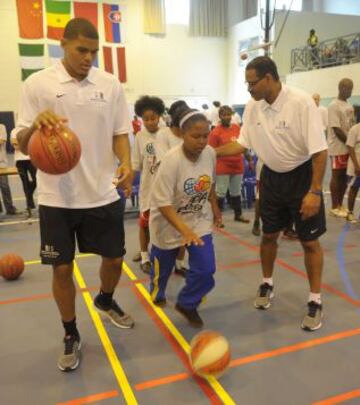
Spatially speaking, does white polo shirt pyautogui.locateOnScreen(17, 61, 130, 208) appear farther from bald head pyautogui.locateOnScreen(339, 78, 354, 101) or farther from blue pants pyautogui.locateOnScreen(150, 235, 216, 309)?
bald head pyautogui.locateOnScreen(339, 78, 354, 101)

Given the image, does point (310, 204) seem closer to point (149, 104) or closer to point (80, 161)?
point (80, 161)

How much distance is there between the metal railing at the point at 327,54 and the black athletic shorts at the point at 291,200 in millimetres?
11566

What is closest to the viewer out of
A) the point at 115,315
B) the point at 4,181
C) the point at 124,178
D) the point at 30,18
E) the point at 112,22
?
the point at 124,178

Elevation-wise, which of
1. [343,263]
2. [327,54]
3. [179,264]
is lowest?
[343,263]

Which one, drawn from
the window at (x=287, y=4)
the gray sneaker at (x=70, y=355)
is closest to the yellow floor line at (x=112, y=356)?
the gray sneaker at (x=70, y=355)

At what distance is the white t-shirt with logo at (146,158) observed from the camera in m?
3.86

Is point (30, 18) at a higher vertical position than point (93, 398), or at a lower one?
higher

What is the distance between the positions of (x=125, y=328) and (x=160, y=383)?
717 mm

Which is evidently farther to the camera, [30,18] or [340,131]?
[30,18]

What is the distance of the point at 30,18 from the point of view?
1734cm

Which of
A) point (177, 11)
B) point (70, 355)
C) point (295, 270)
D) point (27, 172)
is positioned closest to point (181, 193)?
point (70, 355)

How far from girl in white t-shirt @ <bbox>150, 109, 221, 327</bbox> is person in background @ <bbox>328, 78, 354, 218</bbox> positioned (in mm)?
3644

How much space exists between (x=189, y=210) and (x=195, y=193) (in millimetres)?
Result: 130

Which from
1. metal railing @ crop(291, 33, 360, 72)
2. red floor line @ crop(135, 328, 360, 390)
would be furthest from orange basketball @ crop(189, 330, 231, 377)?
metal railing @ crop(291, 33, 360, 72)
